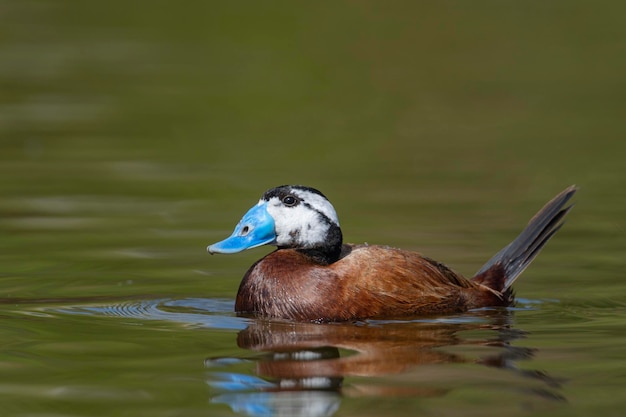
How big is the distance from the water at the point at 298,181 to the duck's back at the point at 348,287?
19cm

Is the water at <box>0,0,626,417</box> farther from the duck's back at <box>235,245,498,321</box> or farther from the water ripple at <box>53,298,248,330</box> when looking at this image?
the duck's back at <box>235,245,498,321</box>

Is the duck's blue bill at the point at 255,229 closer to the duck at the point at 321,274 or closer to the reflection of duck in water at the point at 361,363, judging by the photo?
the duck at the point at 321,274

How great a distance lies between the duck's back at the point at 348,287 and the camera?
8055mm

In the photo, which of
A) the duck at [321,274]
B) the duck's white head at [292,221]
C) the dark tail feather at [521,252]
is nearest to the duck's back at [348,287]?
the duck at [321,274]

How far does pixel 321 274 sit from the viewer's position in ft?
26.7

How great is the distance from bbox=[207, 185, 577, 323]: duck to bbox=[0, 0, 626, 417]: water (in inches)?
8.1

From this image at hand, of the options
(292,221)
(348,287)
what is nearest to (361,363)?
(348,287)

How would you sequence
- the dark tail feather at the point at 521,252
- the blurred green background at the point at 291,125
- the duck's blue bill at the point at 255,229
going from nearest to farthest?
1. the duck's blue bill at the point at 255,229
2. the dark tail feather at the point at 521,252
3. the blurred green background at the point at 291,125

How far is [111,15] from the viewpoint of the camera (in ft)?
97.1

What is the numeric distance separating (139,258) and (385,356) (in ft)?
11.0

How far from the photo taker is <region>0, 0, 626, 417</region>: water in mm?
6473

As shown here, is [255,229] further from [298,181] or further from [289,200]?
[298,181]

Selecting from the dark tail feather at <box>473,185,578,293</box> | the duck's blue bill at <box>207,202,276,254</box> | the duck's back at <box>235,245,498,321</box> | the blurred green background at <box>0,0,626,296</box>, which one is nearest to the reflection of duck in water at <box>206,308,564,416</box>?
the duck's back at <box>235,245,498,321</box>

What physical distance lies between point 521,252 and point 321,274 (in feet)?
5.46
